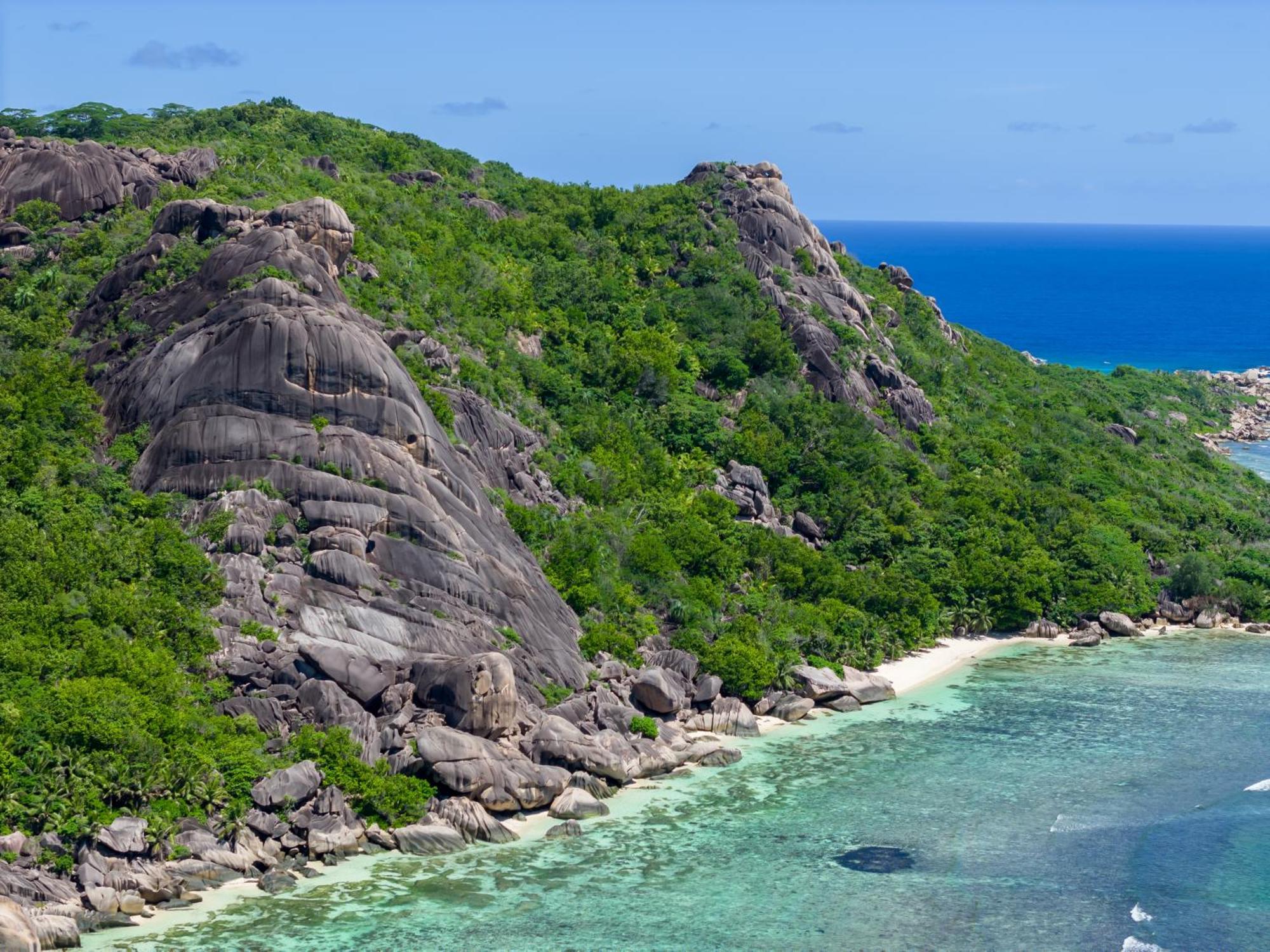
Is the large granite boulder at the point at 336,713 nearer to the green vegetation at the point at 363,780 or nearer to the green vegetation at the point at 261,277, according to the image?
the green vegetation at the point at 363,780

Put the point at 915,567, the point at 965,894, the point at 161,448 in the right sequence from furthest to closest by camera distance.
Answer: the point at 915,567 < the point at 161,448 < the point at 965,894

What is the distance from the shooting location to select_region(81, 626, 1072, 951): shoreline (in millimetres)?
43094

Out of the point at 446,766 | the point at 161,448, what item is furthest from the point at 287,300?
the point at 446,766

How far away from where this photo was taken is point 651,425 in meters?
84.6

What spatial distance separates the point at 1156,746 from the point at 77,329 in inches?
2090

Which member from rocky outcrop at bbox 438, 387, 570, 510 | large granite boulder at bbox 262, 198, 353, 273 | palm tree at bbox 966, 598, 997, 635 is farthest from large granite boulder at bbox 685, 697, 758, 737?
large granite boulder at bbox 262, 198, 353, 273

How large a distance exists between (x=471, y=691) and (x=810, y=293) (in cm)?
5366

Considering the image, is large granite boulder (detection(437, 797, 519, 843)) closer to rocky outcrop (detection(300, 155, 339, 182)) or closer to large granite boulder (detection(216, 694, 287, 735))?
large granite boulder (detection(216, 694, 287, 735))

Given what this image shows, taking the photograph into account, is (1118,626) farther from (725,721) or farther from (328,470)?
(328,470)

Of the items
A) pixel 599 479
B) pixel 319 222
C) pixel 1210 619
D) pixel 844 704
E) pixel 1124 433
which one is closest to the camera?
pixel 844 704

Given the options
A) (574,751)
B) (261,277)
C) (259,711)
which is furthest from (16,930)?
(261,277)

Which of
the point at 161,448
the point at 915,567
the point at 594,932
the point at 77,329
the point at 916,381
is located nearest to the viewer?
the point at 594,932

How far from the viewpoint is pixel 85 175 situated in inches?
3219

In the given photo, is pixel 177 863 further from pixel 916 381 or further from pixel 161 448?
pixel 916 381
